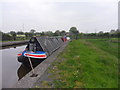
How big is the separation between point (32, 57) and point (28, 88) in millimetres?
4023

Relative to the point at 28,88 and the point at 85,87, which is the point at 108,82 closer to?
the point at 85,87

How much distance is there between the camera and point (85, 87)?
11.7 feet

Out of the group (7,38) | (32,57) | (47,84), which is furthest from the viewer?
(7,38)

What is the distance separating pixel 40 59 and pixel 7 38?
29.7m

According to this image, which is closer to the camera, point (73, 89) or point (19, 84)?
point (73, 89)

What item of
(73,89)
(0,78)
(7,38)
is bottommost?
(0,78)

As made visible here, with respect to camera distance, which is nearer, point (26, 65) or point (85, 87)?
point (85, 87)

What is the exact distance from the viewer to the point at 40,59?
25.9 ft

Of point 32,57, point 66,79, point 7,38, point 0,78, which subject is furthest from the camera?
point 7,38

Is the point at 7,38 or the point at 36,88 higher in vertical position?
the point at 7,38

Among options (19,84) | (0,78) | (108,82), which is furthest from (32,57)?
(108,82)

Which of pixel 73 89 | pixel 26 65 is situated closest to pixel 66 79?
pixel 73 89

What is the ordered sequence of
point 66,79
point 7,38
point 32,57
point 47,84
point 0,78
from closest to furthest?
point 47,84 < point 66,79 < point 0,78 < point 32,57 < point 7,38

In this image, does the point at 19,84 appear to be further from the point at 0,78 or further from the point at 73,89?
the point at 0,78
